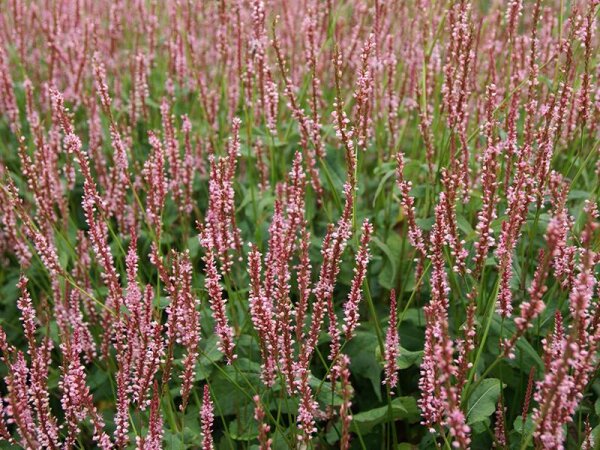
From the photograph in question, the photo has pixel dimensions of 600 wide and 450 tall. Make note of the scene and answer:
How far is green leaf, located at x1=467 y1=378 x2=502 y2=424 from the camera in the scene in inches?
90.0

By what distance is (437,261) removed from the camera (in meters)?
2.19

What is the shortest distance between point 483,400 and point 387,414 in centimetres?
40

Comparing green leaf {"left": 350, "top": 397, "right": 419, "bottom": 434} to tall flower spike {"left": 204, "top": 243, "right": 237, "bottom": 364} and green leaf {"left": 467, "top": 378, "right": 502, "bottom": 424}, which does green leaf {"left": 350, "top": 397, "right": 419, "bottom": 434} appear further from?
tall flower spike {"left": 204, "top": 243, "right": 237, "bottom": 364}

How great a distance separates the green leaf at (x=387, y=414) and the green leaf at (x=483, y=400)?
0.25m

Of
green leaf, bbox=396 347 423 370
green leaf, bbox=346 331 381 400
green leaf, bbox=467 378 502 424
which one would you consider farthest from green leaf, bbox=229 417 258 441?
green leaf, bbox=467 378 502 424

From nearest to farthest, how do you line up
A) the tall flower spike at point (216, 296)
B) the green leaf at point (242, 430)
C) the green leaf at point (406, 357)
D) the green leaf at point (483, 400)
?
the tall flower spike at point (216, 296) → the green leaf at point (483, 400) → the green leaf at point (406, 357) → the green leaf at point (242, 430)

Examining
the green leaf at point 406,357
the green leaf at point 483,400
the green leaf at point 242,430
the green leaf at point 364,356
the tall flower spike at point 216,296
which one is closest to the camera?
the tall flower spike at point 216,296

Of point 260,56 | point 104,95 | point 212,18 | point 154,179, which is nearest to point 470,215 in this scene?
point 260,56

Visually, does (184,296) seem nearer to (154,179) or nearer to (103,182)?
(154,179)

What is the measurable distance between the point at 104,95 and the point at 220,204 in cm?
73

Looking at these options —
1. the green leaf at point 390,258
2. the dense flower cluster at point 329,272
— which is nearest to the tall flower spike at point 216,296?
the dense flower cluster at point 329,272

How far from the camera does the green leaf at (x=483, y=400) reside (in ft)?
7.50

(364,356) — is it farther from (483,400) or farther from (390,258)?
(483,400)

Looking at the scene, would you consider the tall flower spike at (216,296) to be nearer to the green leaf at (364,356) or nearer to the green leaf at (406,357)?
the green leaf at (406,357)
